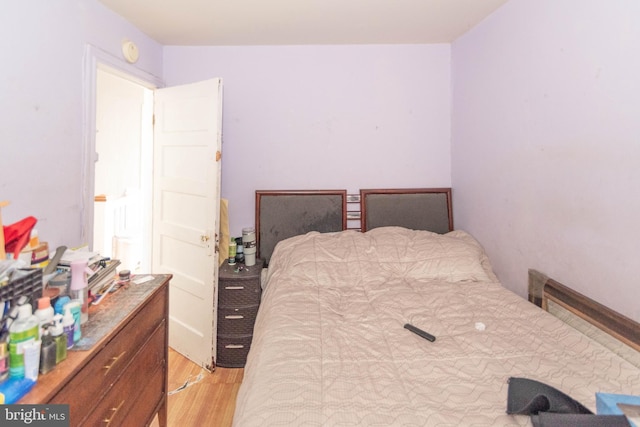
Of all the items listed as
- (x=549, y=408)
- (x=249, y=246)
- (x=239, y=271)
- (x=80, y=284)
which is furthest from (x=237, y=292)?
(x=549, y=408)

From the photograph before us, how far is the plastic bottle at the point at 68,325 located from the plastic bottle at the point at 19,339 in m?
0.12

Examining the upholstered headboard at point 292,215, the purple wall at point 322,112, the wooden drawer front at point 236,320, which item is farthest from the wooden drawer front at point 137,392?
the purple wall at point 322,112

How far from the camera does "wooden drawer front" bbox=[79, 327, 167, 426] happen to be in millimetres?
1266

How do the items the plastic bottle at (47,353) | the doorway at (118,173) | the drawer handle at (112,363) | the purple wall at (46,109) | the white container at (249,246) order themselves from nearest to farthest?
the plastic bottle at (47,353)
the drawer handle at (112,363)
the purple wall at (46,109)
the white container at (249,246)
the doorway at (118,173)

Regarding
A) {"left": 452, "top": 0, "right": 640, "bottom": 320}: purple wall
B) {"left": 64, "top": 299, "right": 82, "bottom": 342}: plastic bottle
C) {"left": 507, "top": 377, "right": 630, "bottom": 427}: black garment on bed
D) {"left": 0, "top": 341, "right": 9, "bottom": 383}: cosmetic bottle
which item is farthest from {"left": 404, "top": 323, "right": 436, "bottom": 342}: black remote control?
{"left": 0, "top": 341, "right": 9, "bottom": 383}: cosmetic bottle

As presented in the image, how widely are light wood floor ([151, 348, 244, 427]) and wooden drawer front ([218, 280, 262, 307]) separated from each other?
50cm

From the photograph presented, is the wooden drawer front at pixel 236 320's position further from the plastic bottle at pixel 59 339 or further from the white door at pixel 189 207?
the plastic bottle at pixel 59 339

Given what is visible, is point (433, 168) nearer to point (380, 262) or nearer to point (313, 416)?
point (380, 262)

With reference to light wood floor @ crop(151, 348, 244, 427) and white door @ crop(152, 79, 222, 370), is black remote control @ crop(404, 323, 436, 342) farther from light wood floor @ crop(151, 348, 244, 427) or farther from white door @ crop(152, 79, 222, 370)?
white door @ crop(152, 79, 222, 370)

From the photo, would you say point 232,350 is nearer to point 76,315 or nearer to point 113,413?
point 113,413

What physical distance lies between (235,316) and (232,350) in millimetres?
255

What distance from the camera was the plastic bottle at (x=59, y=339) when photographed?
1059 mm

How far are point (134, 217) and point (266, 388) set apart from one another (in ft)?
11.2

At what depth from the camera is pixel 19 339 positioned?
0.97m
